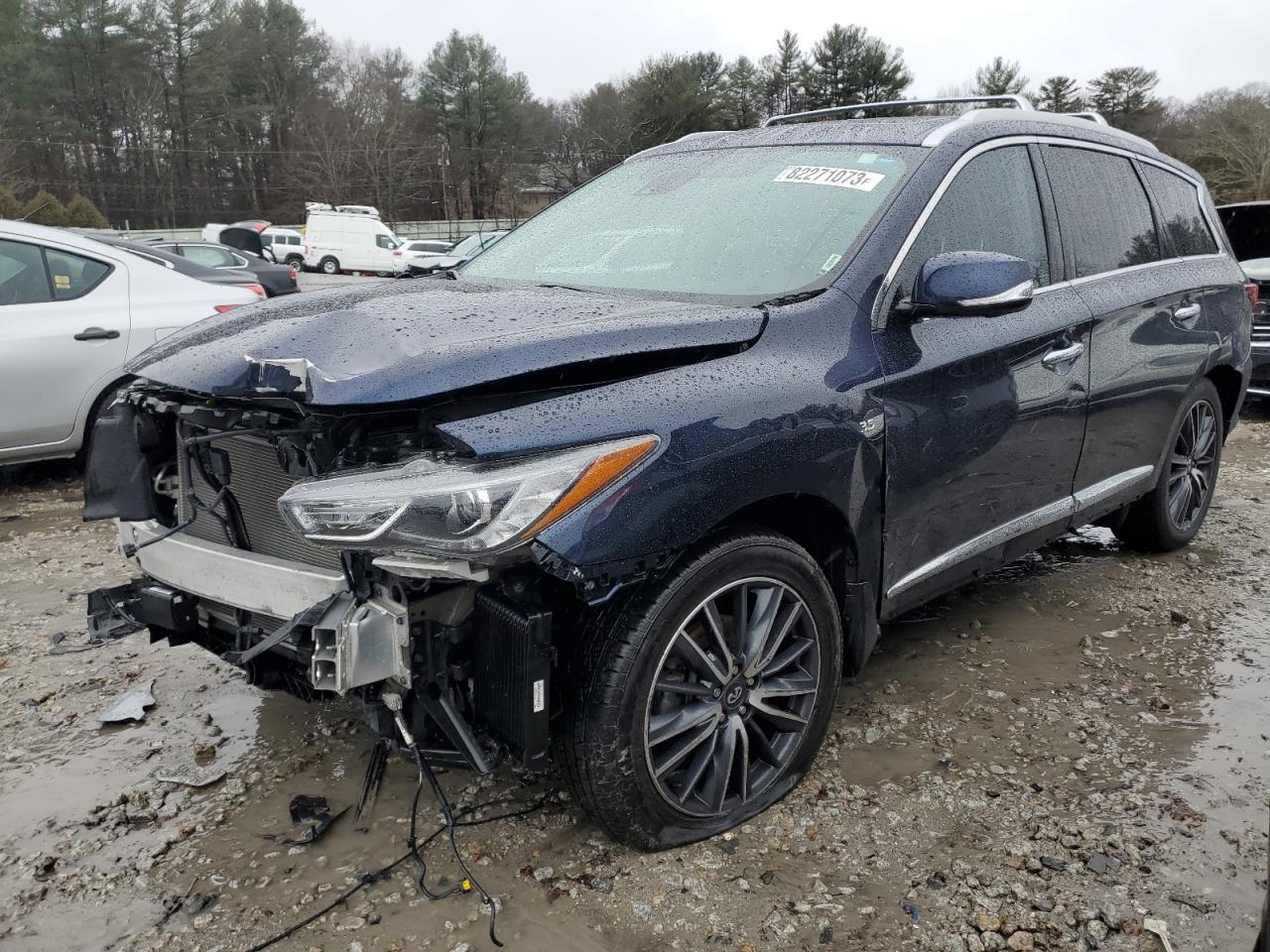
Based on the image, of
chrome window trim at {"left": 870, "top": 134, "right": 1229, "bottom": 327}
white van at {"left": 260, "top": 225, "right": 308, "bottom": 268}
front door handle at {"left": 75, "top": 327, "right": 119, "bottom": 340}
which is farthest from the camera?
white van at {"left": 260, "top": 225, "right": 308, "bottom": 268}

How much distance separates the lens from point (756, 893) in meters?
2.42

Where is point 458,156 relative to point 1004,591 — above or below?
above

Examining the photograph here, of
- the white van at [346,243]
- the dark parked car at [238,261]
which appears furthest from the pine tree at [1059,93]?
the dark parked car at [238,261]

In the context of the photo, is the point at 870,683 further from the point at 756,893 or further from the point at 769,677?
the point at 756,893

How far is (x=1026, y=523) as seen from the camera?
346 cm

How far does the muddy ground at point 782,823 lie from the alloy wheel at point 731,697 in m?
0.17

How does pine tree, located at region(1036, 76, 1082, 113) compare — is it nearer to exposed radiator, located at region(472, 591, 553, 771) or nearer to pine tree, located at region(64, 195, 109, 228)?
pine tree, located at region(64, 195, 109, 228)

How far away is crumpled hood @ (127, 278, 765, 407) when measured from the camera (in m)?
2.19

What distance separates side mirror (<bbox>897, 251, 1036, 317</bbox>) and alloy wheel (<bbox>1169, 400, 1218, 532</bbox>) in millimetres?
2190

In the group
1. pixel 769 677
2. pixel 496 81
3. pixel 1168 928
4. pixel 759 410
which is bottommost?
pixel 1168 928

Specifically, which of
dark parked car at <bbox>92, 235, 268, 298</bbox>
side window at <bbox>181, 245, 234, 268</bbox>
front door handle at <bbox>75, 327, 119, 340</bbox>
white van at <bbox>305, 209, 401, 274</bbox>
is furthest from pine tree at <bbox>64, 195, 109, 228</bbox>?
front door handle at <bbox>75, 327, 119, 340</bbox>

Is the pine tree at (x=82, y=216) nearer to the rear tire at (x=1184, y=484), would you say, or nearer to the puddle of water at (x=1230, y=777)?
the rear tire at (x=1184, y=484)

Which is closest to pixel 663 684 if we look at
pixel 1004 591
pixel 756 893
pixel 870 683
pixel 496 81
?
pixel 756 893

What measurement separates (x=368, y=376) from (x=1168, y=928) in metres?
2.19
